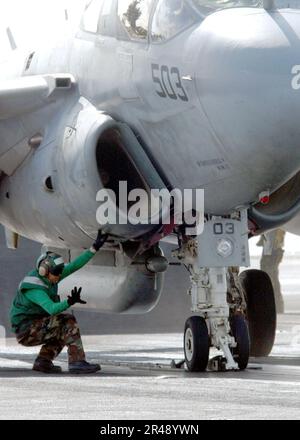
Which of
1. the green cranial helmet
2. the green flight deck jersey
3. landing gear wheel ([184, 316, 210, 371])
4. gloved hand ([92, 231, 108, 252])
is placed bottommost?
landing gear wheel ([184, 316, 210, 371])

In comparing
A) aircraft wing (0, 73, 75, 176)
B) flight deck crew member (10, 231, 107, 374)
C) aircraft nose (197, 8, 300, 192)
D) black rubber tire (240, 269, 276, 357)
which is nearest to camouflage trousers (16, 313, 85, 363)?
flight deck crew member (10, 231, 107, 374)

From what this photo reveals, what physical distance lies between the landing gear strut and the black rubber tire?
3.02m

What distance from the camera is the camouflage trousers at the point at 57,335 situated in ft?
48.8

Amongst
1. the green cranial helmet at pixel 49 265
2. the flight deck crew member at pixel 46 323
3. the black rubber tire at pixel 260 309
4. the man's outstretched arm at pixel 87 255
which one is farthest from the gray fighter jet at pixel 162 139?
the black rubber tire at pixel 260 309

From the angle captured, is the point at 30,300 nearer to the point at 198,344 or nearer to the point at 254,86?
the point at 198,344

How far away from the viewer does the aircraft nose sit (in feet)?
42.9

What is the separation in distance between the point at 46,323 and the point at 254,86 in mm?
3322

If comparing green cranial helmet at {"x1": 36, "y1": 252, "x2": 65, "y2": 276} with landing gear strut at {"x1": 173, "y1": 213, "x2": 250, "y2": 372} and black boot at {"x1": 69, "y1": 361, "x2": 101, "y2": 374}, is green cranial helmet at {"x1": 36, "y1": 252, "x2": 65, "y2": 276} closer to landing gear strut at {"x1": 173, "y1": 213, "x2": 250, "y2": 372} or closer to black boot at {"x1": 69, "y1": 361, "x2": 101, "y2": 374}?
black boot at {"x1": 69, "y1": 361, "x2": 101, "y2": 374}

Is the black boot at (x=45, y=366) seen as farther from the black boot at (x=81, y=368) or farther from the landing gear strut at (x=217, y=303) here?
the landing gear strut at (x=217, y=303)

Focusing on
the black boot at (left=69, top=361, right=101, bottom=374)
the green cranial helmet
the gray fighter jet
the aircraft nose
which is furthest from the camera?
the green cranial helmet

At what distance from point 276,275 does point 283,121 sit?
1725 centimetres

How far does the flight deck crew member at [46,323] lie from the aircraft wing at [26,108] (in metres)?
1.68

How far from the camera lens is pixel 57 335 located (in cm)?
1494
